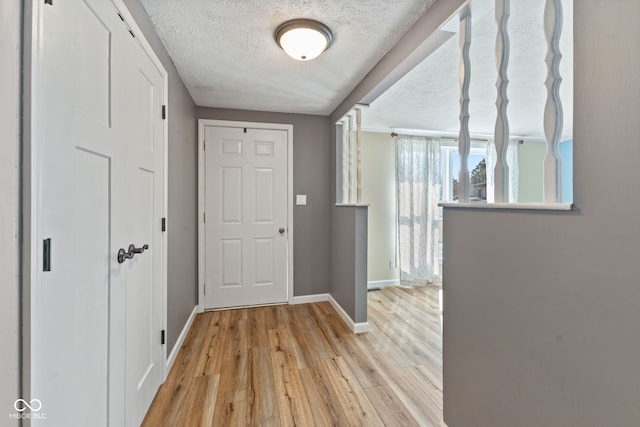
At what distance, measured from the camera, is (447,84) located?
2.49 meters

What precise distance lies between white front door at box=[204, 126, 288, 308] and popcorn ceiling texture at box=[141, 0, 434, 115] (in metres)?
0.52

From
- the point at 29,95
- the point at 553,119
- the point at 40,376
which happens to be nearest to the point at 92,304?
the point at 40,376

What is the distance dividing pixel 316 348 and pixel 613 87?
7.45ft

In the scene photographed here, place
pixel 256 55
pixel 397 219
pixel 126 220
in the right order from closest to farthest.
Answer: pixel 126 220 < pixel 256 55 < pixel 397 219

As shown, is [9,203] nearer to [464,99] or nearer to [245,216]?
[464,99]

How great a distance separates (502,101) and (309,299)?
2.81 metres

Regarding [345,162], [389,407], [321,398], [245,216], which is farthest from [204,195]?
[389,407]

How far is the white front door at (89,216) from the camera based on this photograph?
30.7 inches

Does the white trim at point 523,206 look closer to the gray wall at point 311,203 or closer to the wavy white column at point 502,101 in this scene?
the wavy white column at point 502,101

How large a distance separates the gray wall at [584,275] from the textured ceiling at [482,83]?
81 cm

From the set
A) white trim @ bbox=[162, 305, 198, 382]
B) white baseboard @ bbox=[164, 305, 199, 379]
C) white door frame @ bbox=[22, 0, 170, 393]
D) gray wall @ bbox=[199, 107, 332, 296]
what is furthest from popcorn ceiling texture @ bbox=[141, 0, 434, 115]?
white baseboard @ bbox=[164, 305, 199, 379]

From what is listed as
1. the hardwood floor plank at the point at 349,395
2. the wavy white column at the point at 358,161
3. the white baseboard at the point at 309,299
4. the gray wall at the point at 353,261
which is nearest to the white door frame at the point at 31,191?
the hardwood floor plank at the point at 349,395

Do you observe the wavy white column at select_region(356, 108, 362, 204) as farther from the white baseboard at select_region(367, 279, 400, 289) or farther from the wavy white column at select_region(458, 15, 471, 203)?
the white baseboard at select_region(367, 279, 400, 289)

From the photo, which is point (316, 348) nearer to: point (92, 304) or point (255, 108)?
point (92, 304)
